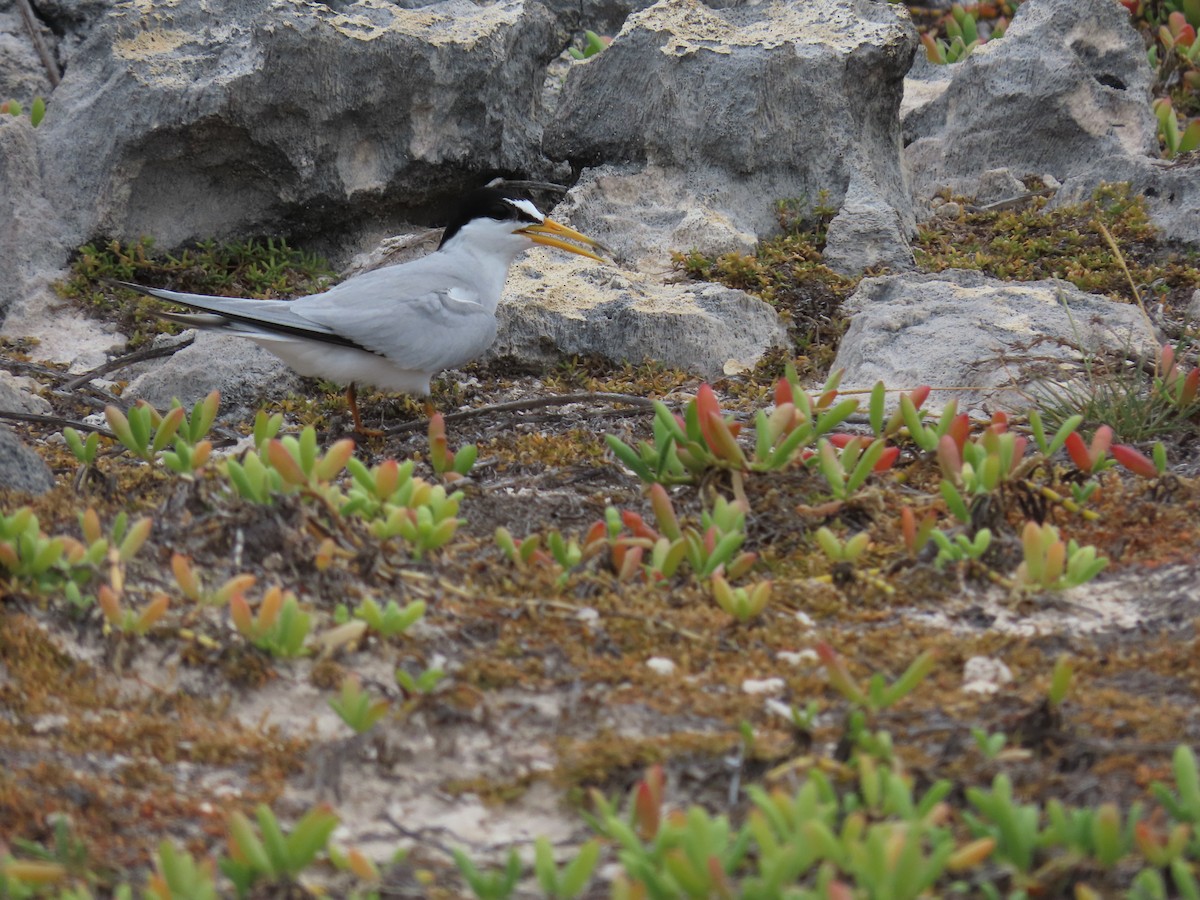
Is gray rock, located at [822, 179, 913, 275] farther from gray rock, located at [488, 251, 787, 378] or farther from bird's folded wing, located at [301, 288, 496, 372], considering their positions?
bird's folded wing, located at [301, 288, 496, 372]

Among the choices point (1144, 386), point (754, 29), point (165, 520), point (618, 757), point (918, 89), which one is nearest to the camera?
point (618, 757)

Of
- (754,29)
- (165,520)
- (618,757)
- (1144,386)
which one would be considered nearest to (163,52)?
(754,29)

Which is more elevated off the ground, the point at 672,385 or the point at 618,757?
the point at 618,757

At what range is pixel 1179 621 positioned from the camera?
3088 millimetres

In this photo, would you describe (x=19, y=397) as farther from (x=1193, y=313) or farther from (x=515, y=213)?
(x=1193, y=313)

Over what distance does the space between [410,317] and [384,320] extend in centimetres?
10

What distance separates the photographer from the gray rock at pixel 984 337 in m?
4.71

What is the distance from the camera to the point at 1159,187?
6.34m

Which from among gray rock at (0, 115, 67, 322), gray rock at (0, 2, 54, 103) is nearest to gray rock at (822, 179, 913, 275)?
gray rock at (0, 115, 67, 322)

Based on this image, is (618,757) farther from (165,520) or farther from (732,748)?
(165,520)

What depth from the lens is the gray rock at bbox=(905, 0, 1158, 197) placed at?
6781 mm

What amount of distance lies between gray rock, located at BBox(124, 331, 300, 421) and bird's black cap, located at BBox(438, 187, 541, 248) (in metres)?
0.86

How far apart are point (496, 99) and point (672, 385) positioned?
2.02 m

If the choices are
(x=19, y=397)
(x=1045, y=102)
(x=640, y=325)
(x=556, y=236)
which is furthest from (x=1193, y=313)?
(x=19, y=397)
